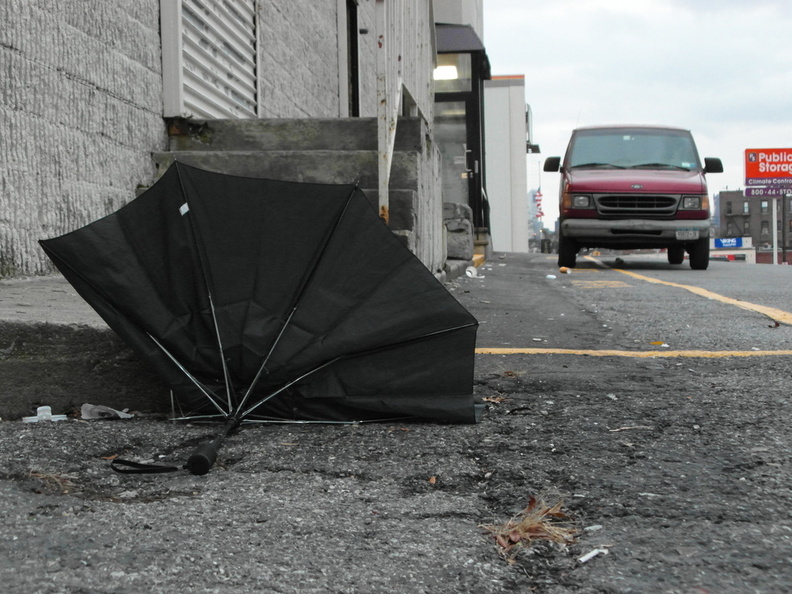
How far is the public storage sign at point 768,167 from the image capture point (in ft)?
117

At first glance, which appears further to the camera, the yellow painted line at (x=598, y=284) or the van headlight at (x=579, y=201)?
the van headlight at (x=579, y=201)

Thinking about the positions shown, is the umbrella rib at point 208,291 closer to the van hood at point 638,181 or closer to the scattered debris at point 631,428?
the scattered debris at point 631,428

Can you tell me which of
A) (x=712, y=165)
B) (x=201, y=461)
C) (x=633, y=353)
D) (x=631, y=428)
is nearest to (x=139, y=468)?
(x=201, y=461)

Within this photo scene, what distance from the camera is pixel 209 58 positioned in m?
5.69

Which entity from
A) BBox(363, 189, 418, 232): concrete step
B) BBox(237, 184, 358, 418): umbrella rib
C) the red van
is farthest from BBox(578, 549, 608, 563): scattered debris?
the red van

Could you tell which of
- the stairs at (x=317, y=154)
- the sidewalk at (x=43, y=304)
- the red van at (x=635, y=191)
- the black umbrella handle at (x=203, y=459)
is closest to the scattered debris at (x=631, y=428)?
the black umbrella handle at (x=203, y=459)

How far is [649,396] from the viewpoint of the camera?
278 cm

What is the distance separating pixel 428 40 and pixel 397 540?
616cm

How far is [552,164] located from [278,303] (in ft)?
33.1

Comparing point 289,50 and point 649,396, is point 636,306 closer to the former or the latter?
point 649,396

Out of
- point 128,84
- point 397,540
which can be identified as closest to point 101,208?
point 128,84

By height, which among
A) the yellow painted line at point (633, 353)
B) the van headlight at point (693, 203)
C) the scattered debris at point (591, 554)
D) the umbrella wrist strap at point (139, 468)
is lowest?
the scattered debris at point (591, 554)

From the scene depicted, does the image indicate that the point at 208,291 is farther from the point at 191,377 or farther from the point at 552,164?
the point at 552,164

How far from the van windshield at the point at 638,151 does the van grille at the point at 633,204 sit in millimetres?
645
